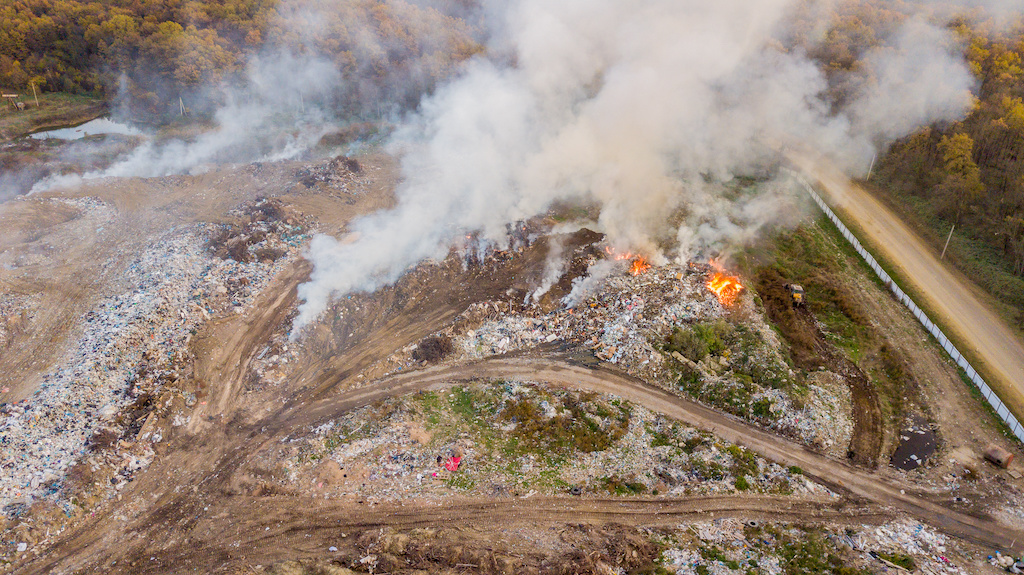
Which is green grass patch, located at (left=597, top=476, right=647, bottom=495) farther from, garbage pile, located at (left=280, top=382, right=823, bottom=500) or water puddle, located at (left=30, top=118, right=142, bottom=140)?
water puddle, located at (left=30, top=118, right=142, bottom=140)

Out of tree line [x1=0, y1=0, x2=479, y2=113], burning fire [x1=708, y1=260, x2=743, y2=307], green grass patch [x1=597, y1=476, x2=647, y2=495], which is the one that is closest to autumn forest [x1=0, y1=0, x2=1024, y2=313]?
tree line [x1=0, y1=0, x2=479, y2=113]

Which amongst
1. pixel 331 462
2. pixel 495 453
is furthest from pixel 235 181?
pixel 495 453

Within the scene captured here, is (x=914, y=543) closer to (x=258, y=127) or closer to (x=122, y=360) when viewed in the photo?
(x=122, y=360)

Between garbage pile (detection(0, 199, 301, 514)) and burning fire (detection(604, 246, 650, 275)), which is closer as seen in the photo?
garbage pile (detection(0, 199, 301, 514))

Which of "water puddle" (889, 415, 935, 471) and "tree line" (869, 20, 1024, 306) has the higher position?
"tree line" (869, 20, 1024, 306)

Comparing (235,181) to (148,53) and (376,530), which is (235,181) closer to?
(148,53)
